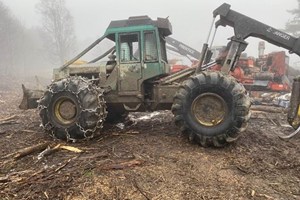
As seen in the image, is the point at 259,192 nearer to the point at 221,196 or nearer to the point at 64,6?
the point at 221,196

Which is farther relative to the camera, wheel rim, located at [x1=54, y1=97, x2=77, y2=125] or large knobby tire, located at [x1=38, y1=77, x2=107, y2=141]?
wheel rim, located at [x1=54, y1=97, x2=77, y2=125]

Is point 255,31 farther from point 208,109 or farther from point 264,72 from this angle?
point 264,72

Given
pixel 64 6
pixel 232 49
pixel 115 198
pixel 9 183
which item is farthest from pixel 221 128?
pixel 64 6

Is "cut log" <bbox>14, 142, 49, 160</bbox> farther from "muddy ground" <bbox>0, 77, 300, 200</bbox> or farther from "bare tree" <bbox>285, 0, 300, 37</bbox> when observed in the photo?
"bare tree" <bbox>285, 0, 300, 37</bbox>

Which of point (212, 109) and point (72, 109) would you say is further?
point (72, 109)

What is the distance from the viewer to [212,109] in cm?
684

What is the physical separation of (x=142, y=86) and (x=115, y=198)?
3814mm

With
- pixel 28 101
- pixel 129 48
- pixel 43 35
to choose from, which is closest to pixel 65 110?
pixel 28 101

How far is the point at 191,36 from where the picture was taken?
10175 cm

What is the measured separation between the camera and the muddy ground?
4.52m

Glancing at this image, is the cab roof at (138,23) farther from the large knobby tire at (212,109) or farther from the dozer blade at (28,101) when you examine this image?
the dozer blade at (28,101)

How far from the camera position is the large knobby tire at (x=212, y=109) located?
6.58 metres

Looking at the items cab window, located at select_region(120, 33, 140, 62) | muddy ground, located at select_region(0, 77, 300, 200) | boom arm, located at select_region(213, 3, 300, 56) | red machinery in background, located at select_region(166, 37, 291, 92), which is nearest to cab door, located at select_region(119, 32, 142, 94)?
cab window, located at select_region(120, 33, 140, 62)

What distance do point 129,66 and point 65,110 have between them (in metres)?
1.70
